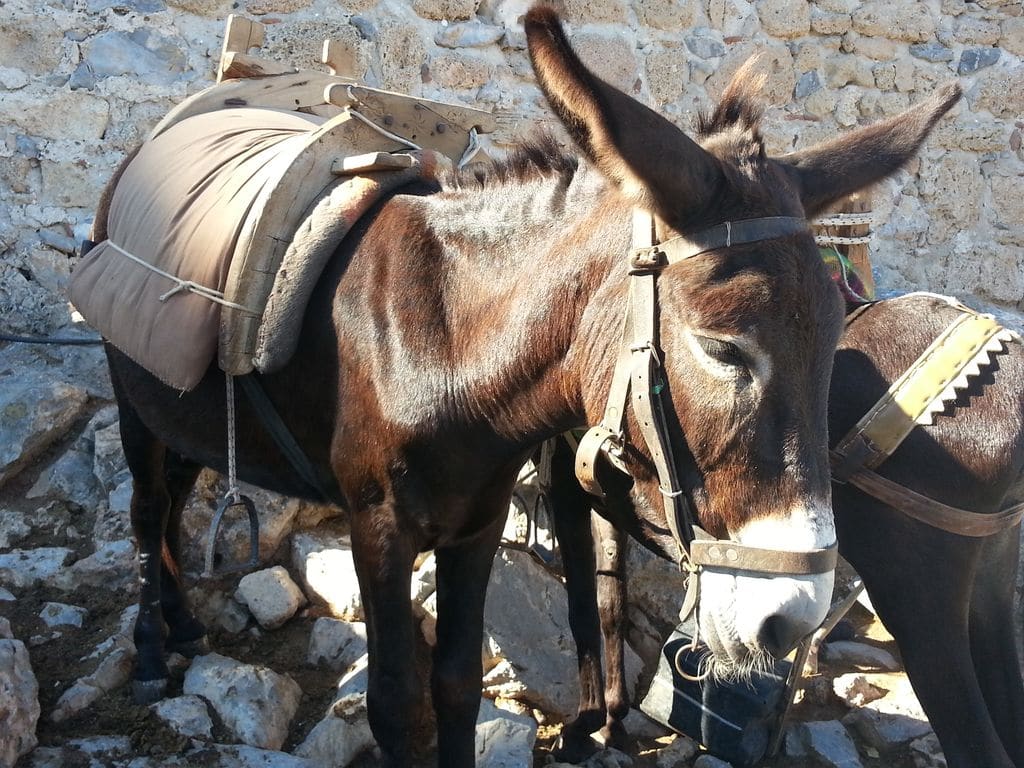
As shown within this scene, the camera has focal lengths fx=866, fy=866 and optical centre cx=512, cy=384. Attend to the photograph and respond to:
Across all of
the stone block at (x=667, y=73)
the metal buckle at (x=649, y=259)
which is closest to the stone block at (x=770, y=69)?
the stone block at (x=667, y=73)

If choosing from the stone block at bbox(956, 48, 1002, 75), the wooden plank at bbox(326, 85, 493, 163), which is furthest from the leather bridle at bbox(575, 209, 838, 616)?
the stone block at bbox(956, 48, 1002, 75)

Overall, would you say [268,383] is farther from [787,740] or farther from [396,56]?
[396,56]

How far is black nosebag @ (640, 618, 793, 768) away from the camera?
2852 millimetres

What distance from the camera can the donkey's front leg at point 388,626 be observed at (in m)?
2.01

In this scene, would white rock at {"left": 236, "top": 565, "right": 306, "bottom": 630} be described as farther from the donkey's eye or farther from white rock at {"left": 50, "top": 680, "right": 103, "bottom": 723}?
the donkey's eye

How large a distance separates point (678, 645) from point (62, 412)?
2748 mm

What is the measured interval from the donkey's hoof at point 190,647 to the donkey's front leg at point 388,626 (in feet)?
3.88

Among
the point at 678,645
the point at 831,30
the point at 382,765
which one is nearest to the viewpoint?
the point at 382,765

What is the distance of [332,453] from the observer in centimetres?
207

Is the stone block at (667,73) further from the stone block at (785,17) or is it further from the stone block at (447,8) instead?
the stone block at (447,8)

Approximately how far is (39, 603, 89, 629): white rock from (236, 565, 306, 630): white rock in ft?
1.80

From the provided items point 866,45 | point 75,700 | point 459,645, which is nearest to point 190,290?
point 459,645

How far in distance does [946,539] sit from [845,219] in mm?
1564

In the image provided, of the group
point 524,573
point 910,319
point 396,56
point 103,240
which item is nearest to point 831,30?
point 396,56
